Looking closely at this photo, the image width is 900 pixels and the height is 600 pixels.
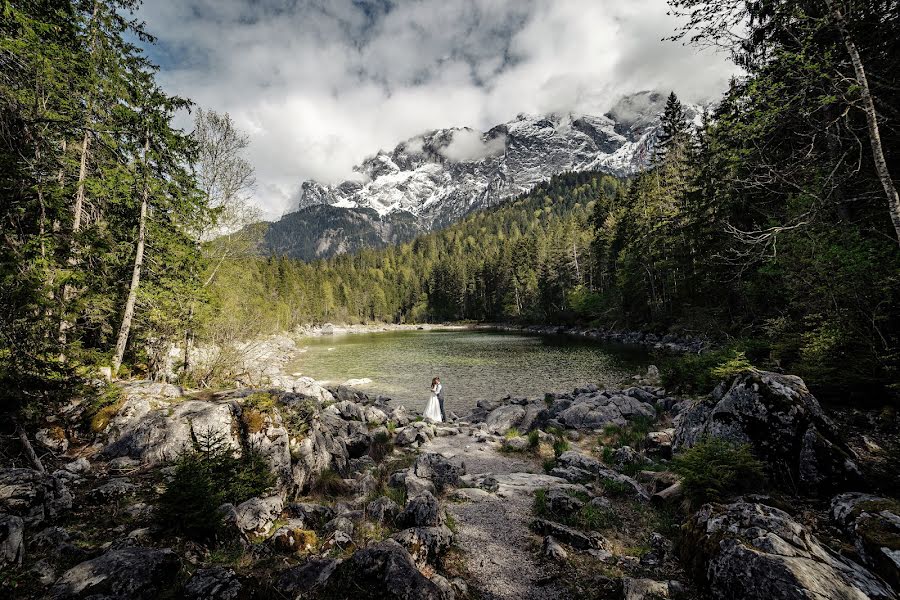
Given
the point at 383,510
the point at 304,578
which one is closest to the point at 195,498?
the point at 304,578

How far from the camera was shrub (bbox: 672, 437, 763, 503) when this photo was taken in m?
6.10

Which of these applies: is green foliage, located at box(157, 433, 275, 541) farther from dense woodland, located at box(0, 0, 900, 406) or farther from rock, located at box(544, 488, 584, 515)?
rock, located at box(544, 488, 584, 515)

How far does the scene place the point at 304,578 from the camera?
4199mm

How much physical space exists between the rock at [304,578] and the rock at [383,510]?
7.16ft

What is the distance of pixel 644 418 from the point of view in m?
14.9

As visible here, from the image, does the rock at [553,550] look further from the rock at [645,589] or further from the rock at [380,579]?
the rock at [380,579]

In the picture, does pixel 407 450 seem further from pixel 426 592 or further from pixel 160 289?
pixel 160 289

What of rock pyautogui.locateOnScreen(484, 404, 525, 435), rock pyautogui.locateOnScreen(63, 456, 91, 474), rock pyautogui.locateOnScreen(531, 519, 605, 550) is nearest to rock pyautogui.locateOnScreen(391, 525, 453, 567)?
rock pyautogui.locateOnScreen(531, 519, 605, 550)

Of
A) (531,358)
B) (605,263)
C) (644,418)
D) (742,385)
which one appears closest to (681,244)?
(531,358)

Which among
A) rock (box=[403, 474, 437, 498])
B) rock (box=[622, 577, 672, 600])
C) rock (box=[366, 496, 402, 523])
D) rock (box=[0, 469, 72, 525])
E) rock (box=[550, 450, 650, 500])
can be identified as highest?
rock (box=[0, 469, 72, 525])

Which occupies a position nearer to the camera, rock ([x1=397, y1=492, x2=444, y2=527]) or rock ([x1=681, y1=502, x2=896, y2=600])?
rock ([x1=681, y1=502, x2=896, y2=600])

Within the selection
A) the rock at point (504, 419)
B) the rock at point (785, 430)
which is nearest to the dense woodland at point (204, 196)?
the rock at point (785, 430)

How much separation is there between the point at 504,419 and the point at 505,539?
10.5m

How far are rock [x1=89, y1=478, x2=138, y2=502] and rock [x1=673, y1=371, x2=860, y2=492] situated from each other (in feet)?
36.5
